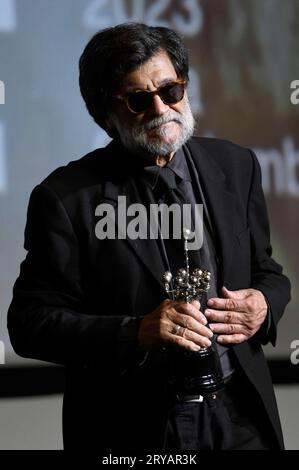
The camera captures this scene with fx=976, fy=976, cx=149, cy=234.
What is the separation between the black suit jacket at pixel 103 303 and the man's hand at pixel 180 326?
0.07 metres

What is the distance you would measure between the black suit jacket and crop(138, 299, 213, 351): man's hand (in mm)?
70

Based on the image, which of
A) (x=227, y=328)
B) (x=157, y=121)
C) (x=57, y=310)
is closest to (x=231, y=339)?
(x=227, y=328)

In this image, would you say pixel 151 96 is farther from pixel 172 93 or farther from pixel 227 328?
pixel 227 328

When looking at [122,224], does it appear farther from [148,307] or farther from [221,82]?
[221,82]

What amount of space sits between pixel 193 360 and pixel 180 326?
0.07 m

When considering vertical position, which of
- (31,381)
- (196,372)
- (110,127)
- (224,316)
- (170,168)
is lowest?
(31,381)

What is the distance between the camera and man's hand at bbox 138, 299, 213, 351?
1819mm

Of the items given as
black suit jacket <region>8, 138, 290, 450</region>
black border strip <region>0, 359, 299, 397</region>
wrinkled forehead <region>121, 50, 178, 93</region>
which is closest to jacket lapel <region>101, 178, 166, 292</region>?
black suit jacket <region>8, 138, 290, 450</region>

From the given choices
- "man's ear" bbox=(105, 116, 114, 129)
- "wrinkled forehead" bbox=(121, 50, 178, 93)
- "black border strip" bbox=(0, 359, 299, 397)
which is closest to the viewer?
"wrinkled forehead" bbox=(121, 50, 178, 93)

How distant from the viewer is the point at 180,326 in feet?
6.00

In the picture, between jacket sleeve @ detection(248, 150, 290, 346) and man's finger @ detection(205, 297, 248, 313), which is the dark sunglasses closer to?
jacket sleeve @ detection(248, 150, 290, 346)

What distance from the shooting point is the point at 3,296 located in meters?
3.42
